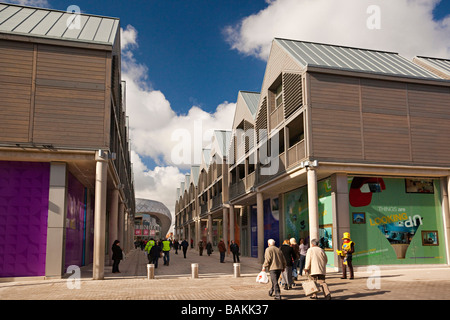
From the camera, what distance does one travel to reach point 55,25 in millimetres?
18859

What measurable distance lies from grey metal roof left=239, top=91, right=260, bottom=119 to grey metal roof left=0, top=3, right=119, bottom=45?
12.6m

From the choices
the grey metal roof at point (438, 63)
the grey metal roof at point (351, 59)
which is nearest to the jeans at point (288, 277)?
the grey metal roof at point (351, 59)

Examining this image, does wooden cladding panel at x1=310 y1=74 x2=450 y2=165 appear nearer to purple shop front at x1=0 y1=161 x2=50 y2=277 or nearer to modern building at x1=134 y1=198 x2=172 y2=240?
purple shop front at x1=0 y1=161 x2=50 y2=277

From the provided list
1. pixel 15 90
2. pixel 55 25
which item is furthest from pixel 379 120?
pixel 15 90

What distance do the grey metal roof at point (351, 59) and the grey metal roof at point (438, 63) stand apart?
0.72 meters

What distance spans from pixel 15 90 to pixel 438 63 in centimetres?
2273

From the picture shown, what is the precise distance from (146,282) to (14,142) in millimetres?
7532

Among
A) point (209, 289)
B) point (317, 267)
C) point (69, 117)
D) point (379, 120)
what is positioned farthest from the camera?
point (379, 120)

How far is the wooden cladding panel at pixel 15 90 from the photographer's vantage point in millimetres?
15805

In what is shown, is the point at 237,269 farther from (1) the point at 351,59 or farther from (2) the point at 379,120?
(1) the point at 351,59

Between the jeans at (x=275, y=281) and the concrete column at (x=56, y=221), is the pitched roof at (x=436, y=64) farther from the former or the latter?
the concrete column at (x=56, y=221)

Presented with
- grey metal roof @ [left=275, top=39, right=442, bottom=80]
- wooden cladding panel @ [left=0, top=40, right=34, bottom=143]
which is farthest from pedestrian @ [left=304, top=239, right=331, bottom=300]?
wooden cladding panel @ [left=0, top=40, right=34, bottom=143]
